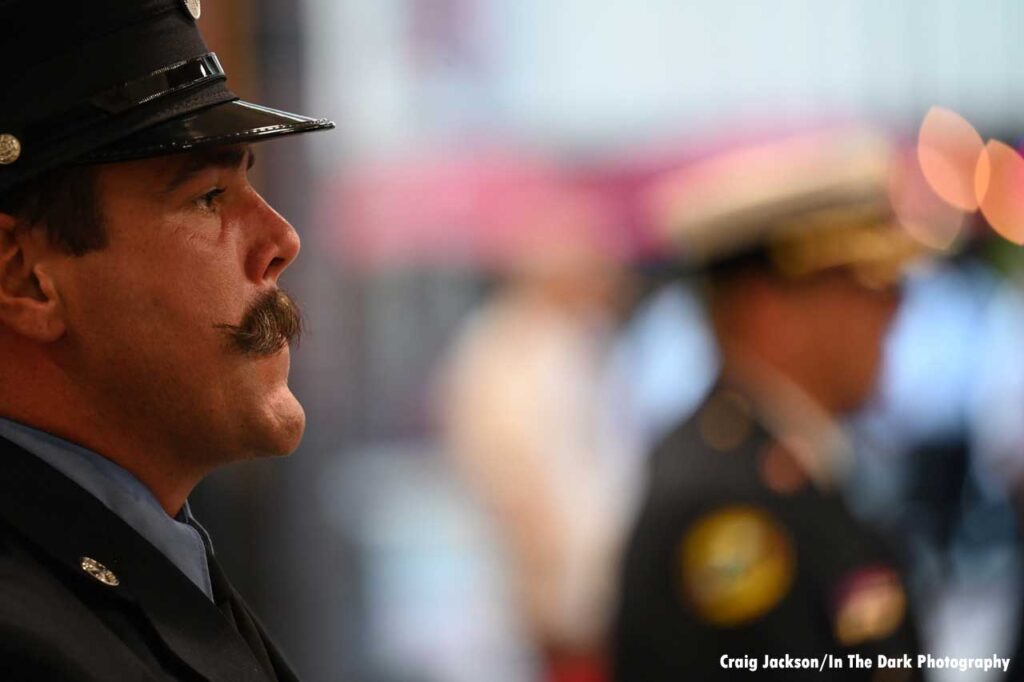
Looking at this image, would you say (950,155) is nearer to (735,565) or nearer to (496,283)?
(496,283)

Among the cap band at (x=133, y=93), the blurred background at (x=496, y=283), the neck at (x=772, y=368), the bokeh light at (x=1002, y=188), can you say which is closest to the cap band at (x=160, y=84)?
the cap band at (x=133, y=93)

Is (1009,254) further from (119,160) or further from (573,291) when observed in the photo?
(119,160)

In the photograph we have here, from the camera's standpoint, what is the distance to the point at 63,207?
1.11 m

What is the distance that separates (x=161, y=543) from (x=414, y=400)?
2.48 meters

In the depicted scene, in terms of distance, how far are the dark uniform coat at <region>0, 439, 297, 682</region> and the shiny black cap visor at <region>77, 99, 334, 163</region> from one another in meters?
0.25

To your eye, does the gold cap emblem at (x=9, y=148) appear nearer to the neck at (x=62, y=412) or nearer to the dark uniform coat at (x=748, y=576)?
the neck at (x=62, y=412)

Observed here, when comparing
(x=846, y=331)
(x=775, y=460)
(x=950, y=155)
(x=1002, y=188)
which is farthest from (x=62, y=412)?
(x=1002, y=188)

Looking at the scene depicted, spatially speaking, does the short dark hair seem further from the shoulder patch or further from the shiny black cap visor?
the shoulder patch

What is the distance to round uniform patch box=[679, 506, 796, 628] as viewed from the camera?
185cm

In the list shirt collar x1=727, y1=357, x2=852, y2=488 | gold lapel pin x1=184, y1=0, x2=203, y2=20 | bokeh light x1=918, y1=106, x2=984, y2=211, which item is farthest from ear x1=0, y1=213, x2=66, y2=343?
bokeh light x1=918, y1=106, x2=984, y2=211

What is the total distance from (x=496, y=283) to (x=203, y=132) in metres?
2.69

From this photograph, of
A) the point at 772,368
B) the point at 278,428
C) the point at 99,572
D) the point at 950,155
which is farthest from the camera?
the point at 950,155

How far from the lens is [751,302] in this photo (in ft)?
7.08

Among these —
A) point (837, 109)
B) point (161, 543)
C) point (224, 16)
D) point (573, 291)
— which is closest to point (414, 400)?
point (573, 291)
